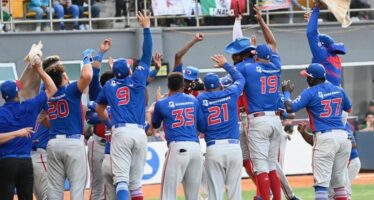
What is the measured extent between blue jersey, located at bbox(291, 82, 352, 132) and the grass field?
13.1ft

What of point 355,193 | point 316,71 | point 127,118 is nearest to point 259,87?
point 316,71

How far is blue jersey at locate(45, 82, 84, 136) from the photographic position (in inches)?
602

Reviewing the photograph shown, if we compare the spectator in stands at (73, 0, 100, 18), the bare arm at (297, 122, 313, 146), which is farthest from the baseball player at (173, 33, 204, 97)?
the spectator in stands at (73, 0, 100, 18)

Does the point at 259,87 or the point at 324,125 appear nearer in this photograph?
the point at 324,125

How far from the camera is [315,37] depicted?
1695cm

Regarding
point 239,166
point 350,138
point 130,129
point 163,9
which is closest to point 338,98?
point 350,138

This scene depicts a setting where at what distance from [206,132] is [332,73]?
2920mm

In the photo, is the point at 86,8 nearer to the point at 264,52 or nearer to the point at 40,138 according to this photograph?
the point at 40,138

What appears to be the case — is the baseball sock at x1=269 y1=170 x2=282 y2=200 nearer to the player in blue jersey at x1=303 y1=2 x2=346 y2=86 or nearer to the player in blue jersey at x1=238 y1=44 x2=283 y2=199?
the player in blue jersey at x1=238 y1=44 x2=283 y2=199

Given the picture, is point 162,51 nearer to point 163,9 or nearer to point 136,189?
point 163,9

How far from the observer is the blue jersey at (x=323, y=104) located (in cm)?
1600

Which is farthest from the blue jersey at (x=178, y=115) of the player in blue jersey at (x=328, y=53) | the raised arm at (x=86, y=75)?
the player in blue jersey at (x=328, y=53)

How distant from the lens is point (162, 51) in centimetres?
3009

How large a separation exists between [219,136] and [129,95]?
1.40 m
